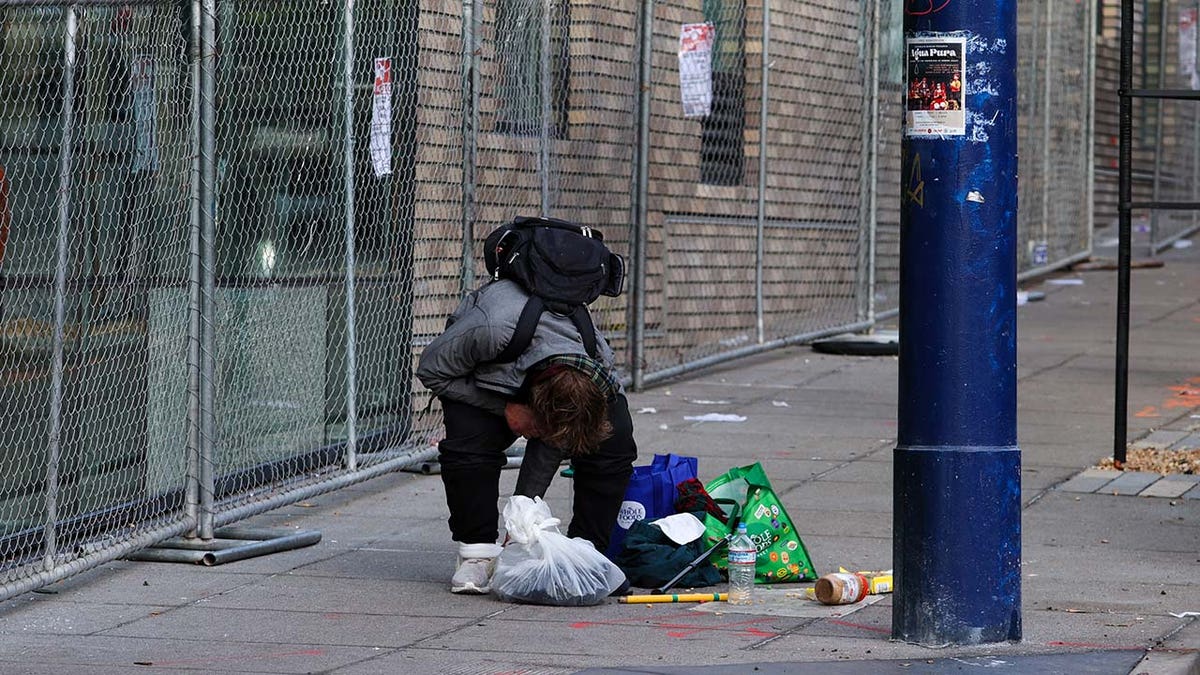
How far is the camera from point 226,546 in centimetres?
714

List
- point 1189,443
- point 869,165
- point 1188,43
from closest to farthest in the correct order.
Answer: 1. point 1189,443
2. point 869,165
3. point 1188,43

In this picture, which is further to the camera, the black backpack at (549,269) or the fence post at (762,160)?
the fence post at (762,160)

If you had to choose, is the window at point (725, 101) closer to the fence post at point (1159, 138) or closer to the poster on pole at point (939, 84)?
the poster on pole at point (939, 84)

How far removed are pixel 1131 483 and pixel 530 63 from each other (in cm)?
377

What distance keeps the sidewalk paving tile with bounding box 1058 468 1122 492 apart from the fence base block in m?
3.37

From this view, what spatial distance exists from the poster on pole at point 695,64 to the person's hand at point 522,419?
17.1ft

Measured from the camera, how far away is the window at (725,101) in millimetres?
12852

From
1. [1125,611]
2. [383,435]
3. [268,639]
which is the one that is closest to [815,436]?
[383,435]

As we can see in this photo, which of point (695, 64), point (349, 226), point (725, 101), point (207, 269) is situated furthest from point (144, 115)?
point (725, 101)

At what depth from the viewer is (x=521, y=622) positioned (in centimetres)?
598

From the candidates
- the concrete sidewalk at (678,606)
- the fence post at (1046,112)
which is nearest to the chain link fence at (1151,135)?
the fence post at (1046,112)

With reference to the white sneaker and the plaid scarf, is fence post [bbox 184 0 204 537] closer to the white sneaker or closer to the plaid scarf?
the white sneaker

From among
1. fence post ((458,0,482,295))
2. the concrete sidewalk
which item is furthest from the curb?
fence post ((458,0,482,295))

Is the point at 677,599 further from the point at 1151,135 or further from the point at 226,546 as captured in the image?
the point at 1151,135
